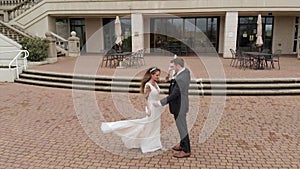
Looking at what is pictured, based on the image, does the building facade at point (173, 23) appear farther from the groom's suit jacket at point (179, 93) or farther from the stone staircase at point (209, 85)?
the groom's suit jacket at point (179, 93)

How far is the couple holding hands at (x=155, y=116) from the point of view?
13.2 ft

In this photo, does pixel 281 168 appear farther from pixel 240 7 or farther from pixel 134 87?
pixel 240 7

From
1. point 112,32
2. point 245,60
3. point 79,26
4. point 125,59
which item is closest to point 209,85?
point 245,60

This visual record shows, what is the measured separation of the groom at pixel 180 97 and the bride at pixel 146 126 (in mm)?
268

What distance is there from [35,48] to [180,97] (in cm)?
1171

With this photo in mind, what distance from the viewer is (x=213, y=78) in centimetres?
954

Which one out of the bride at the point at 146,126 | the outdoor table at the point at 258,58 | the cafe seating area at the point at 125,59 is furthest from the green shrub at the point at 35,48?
the bride at the point at 146,126

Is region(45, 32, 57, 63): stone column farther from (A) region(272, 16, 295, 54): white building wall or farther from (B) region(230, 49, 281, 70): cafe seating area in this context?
(A) region(272, 16, 295, 54): white building wall

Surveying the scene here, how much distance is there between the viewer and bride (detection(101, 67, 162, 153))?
4.24 metres

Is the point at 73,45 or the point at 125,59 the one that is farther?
the point at 73,45

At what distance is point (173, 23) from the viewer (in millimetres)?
20797

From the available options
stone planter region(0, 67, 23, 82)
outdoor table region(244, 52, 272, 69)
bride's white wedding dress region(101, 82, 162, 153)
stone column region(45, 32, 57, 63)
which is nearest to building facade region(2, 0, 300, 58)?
stone column region(45, 32, 57, 63)

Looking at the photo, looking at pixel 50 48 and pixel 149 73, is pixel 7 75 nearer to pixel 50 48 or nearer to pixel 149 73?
pixel 50 48

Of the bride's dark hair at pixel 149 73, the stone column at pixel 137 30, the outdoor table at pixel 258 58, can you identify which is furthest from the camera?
→ the stone column at pixel 137 30
